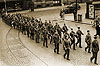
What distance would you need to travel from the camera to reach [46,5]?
4775cm

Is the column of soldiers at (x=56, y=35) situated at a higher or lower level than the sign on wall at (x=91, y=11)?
lower

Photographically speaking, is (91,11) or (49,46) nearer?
(49,46)

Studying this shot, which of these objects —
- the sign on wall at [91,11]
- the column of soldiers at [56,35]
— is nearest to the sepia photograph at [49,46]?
the column of soldiers at [56,35]

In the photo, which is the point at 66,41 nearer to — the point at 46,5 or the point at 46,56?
the point at 46,56

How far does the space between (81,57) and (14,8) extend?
31.5 metres

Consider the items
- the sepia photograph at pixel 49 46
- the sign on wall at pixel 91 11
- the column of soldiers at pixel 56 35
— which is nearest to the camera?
the sepia photograph at pixel 49 46

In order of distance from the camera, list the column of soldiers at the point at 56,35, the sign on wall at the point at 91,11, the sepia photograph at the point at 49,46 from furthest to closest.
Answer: the sign on wall at the point at 91,11 < the column of soldiers at the point at 56,35 < the sepia photograph at the point at 49,46

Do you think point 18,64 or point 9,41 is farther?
point 9,41

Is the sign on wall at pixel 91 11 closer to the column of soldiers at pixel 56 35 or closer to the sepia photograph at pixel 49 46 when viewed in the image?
the sepia photograph at pixel 49 46

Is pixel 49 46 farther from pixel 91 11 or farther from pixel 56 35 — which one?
pixel 91 11

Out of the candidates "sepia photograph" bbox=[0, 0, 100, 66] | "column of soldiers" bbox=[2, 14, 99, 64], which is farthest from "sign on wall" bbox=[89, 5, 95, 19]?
"column of soldiers" bbox=[2, 14, 99, 64]

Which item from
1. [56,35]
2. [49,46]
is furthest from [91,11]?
[56,35]

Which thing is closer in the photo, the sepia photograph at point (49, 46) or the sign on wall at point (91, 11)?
the sepia photograph at point (49, 46)

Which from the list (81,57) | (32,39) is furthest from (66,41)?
(32,39)
